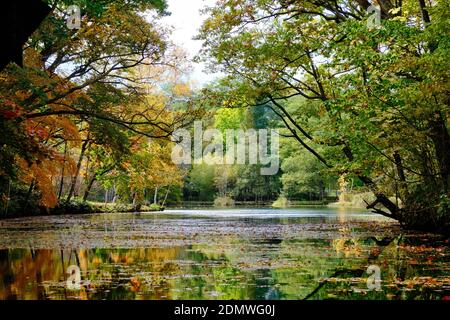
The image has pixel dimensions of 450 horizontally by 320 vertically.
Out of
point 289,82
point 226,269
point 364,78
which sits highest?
point 289,82

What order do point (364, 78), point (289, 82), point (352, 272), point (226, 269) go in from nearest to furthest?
point (352, 272) < point (226, 269) < point (364, 78) < point (289, 82)

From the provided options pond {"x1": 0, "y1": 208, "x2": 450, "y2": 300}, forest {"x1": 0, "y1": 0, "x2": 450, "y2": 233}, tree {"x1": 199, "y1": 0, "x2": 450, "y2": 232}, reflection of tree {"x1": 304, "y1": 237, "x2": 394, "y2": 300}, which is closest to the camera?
pond {"x1": 0, "y1": 208, "x2": 450, "y2": 300}

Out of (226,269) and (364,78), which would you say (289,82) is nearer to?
(364,78)

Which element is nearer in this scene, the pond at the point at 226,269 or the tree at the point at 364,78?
the pond at the point at 226,269

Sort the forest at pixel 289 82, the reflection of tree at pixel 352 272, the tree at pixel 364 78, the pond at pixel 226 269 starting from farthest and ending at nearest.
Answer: the forest at pixel 289 82, the tree at pixel 364 78, the reflection of tree at pixel 352 272, the pond at pixel 226 269

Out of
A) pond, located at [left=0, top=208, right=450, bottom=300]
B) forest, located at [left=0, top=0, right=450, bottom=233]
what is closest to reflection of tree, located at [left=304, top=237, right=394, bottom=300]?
pond, located at [left=0, top=208, right=450, bottom=300]

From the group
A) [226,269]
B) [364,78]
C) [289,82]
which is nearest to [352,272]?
[226,269]

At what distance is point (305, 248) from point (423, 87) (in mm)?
3972

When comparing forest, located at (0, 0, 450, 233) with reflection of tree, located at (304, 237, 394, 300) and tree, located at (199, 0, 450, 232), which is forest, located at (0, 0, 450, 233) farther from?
reflection of tree, located at (304, 237, 394, 300)

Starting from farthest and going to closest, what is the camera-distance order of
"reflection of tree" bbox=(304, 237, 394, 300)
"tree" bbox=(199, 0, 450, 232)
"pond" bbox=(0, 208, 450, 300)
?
1. "tree" bbox=(199, 0, 450, 232)
2. "reflection of tree" bbox=(304, 237, 394, 300)
3. "pond" bbox=(0, 208, 450, 300)

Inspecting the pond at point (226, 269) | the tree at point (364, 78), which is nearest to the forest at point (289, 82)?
the tree at point (364, 78)

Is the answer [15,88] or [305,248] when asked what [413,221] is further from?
[15,88]

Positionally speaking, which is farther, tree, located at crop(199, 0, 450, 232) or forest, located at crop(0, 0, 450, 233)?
forest, located at crop(0, 0, 450, 233)

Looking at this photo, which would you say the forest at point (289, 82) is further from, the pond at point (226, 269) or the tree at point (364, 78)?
the pond at point (226, 269)
